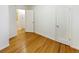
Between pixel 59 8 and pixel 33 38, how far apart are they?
125cm

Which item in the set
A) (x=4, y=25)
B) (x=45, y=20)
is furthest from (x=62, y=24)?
(x=4, y=25)

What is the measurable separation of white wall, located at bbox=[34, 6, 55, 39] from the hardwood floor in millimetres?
199

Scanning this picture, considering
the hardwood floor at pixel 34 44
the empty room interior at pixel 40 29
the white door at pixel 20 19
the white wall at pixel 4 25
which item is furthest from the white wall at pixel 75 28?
the white wall at pixel 4 25

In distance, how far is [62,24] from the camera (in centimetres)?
343

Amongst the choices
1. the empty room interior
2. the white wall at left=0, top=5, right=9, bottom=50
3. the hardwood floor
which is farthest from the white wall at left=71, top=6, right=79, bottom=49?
the white wall at left=0, top=5, right=9, bottom=50

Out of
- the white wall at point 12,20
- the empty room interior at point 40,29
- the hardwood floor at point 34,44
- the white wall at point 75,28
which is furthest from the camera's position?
the white wall at point 75,28

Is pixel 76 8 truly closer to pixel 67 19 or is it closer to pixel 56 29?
pixel 67 19

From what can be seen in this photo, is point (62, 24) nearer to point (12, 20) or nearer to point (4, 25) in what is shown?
point (12, 20)

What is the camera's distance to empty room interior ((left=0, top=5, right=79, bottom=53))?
3.33 meters

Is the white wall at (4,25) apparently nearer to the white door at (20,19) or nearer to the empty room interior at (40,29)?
the empty room interior at (40,29)

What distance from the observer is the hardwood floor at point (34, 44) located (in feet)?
11.5

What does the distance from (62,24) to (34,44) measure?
1086 mm

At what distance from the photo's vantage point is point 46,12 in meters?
3.51
